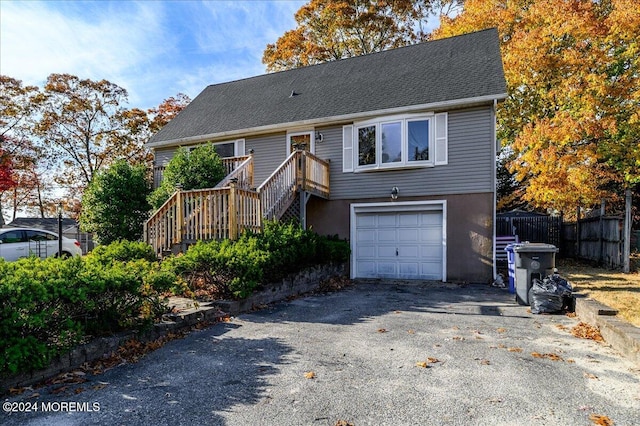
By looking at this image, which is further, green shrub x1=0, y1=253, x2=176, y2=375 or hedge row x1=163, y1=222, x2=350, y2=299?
hedge row x1=163, y1=222, x2=350, y2=299

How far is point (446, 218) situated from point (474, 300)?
299 cm

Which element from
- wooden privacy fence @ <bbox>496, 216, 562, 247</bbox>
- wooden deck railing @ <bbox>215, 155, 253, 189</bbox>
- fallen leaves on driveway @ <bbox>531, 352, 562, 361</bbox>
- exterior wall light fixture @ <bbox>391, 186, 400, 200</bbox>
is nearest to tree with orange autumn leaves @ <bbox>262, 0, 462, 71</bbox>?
wooden privacy fence @ <bbox>496, 216, 562, 247</bbox>

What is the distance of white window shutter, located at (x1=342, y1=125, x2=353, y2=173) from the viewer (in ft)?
38.7

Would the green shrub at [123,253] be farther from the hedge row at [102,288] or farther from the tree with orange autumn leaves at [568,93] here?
the tree with orange autumn leaves at [568,93]

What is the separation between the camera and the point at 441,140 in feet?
35.0

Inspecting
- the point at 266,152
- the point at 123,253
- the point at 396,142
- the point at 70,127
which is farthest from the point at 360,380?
the point at 70,127

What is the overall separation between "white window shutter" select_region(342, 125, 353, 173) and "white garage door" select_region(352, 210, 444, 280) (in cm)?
138

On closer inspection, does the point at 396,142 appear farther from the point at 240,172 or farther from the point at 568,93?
the point at 568,93

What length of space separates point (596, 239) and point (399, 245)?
685 centimetres

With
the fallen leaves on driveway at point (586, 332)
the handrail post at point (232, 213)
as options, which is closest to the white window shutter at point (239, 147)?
the handrail post at point (232, 213)

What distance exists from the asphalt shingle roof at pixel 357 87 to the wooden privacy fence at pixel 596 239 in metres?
5.88

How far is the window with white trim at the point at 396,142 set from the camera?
10.7 m

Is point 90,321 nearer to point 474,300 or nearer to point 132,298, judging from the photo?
point 132,298

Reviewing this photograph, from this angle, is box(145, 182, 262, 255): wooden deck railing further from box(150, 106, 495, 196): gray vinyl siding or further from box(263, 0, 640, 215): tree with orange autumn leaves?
box(263, 0, 640, 215): tree with orange autumn leaves
